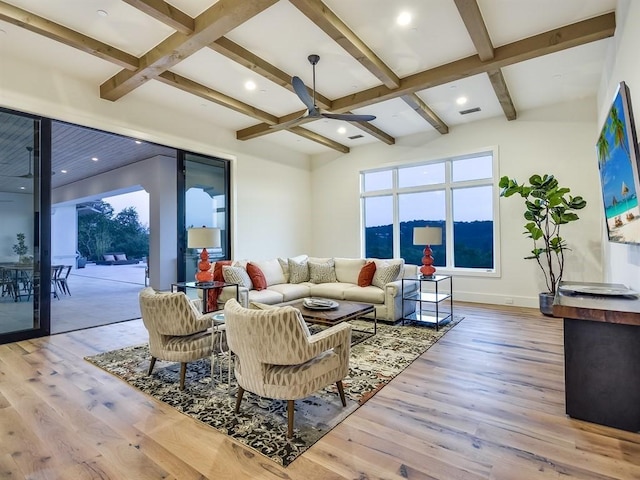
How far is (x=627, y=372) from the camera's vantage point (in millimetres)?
2156

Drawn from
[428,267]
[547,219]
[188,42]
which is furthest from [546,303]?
[188,42]

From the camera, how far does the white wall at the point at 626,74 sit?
263cm

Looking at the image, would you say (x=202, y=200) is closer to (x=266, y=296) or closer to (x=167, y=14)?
(x=266, y=296)

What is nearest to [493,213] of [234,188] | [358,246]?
[358,246]

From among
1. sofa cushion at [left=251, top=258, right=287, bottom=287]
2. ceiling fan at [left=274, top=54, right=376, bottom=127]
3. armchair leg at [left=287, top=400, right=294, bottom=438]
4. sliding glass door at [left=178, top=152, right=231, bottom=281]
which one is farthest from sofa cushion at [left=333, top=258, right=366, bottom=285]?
armchair leg at [left=287, top=400, right=294, bottom=438]

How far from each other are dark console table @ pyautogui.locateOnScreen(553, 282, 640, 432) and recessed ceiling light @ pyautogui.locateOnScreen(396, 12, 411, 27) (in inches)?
114

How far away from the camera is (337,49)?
3.89 meters

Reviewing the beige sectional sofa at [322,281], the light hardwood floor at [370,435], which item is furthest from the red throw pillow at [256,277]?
the light hardwood floor at [370,435]

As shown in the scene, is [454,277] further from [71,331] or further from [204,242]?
[71,331]

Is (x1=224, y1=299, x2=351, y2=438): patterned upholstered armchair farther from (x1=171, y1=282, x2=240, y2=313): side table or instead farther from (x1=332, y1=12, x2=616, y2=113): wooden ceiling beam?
(x1=332, y1=12, x2=616, y2=113): wooden ceiling beam

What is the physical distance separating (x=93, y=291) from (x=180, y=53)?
6841 mm

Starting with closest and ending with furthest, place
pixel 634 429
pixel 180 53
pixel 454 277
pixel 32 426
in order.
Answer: pixel 634 429 → pixel 32 426 → pixel 180 53 → pixel 454 277

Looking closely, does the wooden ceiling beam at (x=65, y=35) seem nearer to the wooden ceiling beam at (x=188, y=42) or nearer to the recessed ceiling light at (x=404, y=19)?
the wooden ceiling beam at (x=188, y=42)

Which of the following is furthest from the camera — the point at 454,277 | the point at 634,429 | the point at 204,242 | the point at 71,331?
the point at 454,277
